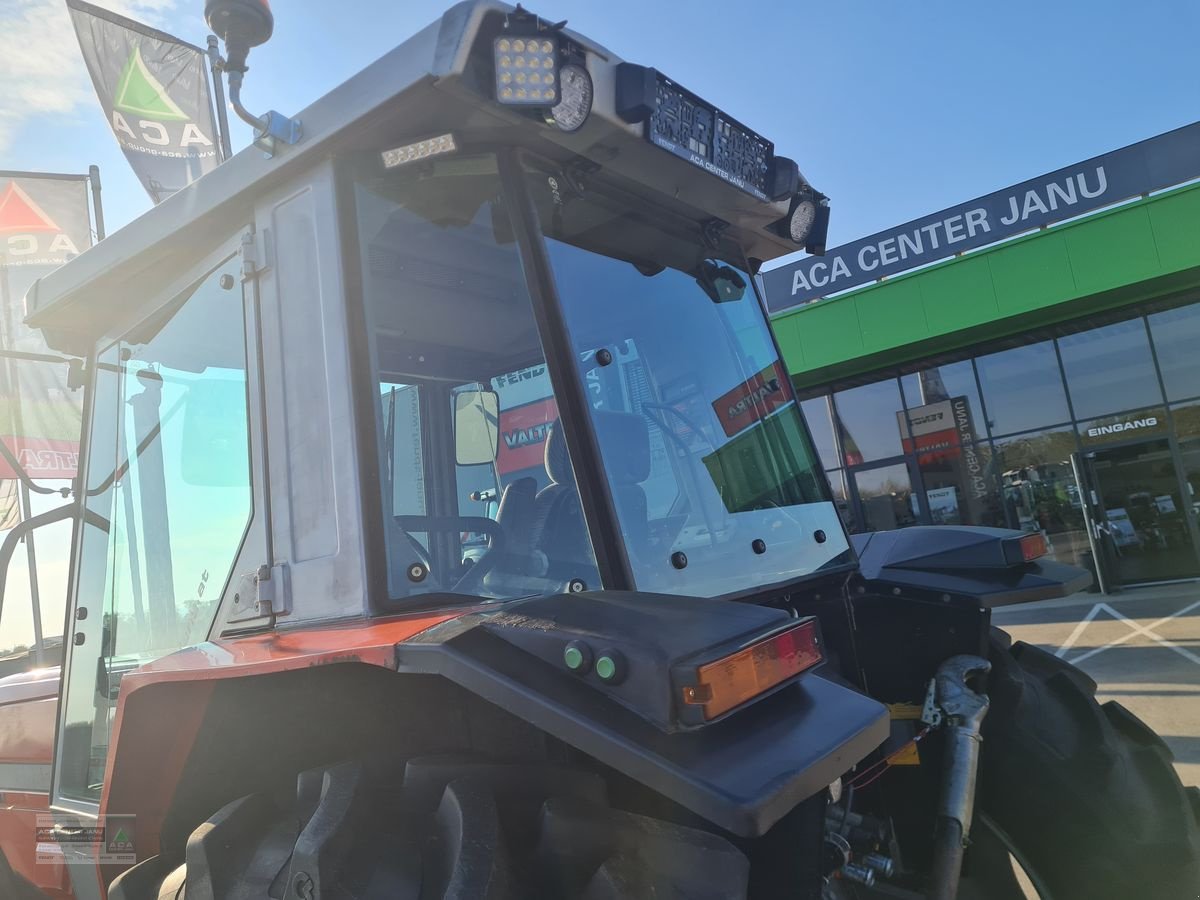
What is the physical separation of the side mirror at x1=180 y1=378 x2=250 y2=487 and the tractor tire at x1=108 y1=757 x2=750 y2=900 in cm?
85

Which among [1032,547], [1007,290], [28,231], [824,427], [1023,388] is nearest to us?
[1032,547]

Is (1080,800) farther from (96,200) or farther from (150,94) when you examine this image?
(150,94)

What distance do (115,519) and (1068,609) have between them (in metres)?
11.9

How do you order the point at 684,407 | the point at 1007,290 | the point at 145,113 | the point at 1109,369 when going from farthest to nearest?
the point at 1109,369 < the point at 1007,290 < the point at 145,113 < the point at 684,407

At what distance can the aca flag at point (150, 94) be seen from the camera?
623 cm

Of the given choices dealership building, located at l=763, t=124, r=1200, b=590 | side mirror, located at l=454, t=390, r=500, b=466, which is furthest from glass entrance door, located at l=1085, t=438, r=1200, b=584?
side mirror, located at l=454, t=390, r=500, b=466

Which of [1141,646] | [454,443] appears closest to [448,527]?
[454,443]

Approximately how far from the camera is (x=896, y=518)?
13.8 meters

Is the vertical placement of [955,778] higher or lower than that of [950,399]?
lower

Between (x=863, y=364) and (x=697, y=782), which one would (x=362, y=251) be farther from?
(x=863, y=364)

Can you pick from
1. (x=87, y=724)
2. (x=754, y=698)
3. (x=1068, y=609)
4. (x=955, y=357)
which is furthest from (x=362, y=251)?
(x=955, y=357)

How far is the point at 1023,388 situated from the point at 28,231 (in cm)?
1370

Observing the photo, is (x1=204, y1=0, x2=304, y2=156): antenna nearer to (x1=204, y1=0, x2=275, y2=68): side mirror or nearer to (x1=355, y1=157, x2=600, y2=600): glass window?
(x1=204, y1=0, x2=275, y2=68): side mirror

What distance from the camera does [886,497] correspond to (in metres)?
14.0
